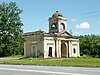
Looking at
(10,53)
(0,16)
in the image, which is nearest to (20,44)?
(10,53)

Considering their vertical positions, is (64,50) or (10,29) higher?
(10,29)

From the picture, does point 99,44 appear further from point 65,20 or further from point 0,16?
point 0,16

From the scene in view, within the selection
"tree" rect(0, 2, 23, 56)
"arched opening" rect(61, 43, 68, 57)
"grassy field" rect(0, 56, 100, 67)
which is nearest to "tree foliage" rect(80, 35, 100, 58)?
"arched opening" rect(61, 43, 68, 57)

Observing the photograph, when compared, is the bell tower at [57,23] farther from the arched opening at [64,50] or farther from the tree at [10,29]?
the tree at [10,29]

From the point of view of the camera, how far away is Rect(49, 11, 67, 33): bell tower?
64.2 meters

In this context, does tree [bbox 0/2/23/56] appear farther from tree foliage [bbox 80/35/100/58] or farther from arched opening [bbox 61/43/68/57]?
tree foliage [bbox 80/35/100/58]

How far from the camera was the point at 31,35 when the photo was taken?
62812 mm

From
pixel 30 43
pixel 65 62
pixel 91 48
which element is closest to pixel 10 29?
pixel 30 43

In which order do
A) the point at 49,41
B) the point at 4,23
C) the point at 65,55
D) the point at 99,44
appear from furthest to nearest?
the point at 99,44
the point at 4,23
the point at 65,55
the point at 49,41

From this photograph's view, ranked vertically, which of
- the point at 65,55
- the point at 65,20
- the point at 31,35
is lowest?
the point at 65,55

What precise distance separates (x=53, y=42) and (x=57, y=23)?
5216mm

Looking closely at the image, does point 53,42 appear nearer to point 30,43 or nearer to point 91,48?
point 30,43

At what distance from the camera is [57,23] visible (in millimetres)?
64250

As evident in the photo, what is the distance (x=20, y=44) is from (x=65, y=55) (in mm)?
16701
